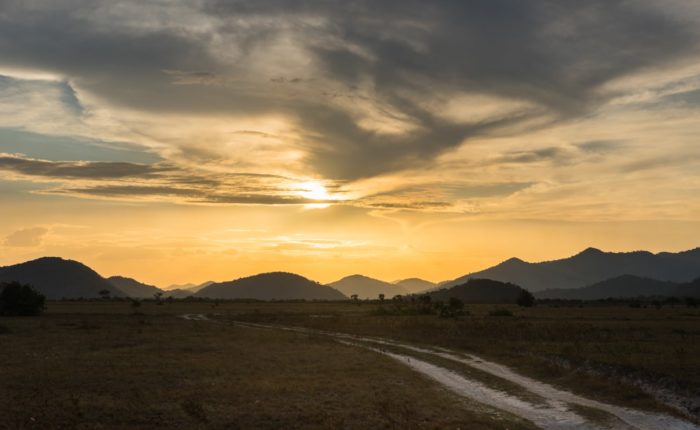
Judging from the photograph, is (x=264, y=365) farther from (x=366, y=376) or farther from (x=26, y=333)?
(x=26, y=333)

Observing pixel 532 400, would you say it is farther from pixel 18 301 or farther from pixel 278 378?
pixel 18 301

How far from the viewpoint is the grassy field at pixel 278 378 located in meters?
21.1

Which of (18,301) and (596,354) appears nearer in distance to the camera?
(596,354)

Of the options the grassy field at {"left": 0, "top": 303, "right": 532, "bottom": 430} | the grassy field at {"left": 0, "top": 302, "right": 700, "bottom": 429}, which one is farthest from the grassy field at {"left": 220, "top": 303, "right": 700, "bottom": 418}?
the grassy field at {"left": 0, "top": 303, "right": 532, "bottom": 430}

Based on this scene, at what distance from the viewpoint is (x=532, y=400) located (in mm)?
24594

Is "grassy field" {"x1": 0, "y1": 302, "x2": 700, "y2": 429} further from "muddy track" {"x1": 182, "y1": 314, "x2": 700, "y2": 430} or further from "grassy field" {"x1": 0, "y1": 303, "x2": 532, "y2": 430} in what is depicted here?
"muddy track" {"x1": 182, "y1": 314, "x2": 700, "y2": 430}

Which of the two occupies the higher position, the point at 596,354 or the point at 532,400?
the point at 596,354

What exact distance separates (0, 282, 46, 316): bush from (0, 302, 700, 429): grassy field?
1794 inches

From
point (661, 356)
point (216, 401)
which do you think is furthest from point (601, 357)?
point (216, 401)

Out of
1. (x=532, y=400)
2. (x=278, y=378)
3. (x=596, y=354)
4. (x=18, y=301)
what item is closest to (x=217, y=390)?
(x=278, y=378)

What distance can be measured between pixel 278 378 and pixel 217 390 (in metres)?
4.65

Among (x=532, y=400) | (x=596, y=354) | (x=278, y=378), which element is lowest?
(x=532, y=400)

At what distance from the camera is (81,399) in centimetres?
2409

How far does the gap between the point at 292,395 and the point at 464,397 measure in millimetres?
7512
